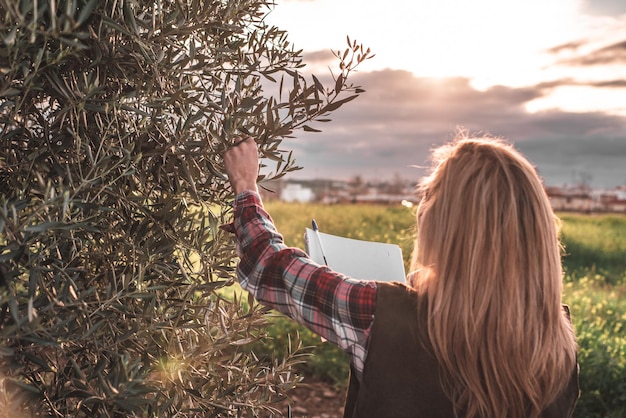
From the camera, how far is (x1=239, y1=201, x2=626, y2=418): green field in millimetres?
4977

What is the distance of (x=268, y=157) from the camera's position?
216cm

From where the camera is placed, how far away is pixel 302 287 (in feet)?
5.80

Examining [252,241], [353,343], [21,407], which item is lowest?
[21,407]

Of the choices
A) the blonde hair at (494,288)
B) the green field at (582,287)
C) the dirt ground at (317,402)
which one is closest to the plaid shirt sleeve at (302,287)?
the blonde hair at (494,288)

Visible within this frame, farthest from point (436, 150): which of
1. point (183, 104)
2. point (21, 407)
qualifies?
point (21, 407)

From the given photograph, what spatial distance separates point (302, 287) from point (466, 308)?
450mm

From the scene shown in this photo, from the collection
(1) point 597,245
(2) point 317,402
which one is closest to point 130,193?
(2) point 317,402

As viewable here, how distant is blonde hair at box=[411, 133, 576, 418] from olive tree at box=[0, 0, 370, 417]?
1.97ft

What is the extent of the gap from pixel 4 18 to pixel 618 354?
5178 mm

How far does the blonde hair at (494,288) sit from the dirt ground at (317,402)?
344 centimetres

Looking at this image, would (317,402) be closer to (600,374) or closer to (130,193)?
(600,374)

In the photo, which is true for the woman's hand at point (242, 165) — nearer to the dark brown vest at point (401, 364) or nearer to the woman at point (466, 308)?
the woman at point (466, 308)

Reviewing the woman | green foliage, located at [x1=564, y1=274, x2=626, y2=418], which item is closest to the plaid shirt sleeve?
the woman

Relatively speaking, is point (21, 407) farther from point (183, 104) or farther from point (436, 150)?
point (436, 150)
